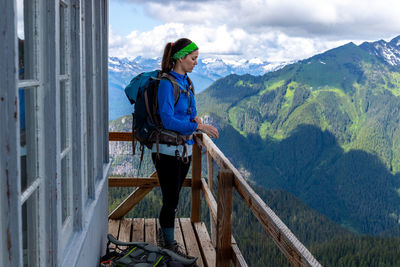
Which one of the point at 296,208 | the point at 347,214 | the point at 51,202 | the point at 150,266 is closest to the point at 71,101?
the point at 51,202

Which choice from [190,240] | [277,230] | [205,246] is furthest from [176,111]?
[190,240]

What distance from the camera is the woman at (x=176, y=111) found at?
3389 millimetres

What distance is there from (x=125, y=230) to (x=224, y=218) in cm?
233

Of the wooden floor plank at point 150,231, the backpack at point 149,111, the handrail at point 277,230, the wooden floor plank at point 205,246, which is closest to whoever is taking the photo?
the handrail at point 277,230

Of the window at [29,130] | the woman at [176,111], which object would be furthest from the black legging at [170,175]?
the window at [29,130]

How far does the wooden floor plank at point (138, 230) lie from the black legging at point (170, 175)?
4.75ft

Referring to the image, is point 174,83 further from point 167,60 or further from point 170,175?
point 170,175

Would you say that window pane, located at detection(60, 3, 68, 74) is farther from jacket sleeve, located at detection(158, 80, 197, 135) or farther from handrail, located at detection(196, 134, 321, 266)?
handrail, located at detection(196, 134, 321, 266)

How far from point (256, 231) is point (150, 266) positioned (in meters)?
44.2

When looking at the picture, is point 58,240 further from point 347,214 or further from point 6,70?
point 347,214

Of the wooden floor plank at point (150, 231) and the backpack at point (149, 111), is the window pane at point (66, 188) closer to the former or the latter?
the backpack at point (149, 111)

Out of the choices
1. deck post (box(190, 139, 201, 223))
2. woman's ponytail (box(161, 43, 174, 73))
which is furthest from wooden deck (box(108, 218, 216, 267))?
woman's ponytail (box(161, 43, 174, 73))

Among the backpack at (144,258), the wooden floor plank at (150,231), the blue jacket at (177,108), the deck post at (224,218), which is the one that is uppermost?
the blue jacket at (177,108)

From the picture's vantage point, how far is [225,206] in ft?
11.9
